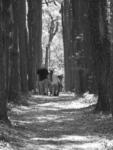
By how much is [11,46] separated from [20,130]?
8.30 m

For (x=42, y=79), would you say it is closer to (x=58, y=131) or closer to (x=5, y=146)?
(x=58, y=131)

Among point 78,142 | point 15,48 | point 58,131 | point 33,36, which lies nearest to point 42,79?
point 33,36

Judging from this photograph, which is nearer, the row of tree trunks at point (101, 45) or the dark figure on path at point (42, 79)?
the row of tree trunks at point (101, 45)

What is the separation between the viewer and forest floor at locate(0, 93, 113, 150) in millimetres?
10414

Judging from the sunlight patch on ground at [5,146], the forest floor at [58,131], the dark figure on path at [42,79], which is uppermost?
the sunlight patch on ground at [5,146]

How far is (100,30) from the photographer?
51.8ft

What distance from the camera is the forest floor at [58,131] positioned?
410 inches

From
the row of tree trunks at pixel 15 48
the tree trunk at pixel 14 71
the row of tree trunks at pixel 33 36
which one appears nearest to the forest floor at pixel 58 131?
the row of tree trunks at pixel 15 48

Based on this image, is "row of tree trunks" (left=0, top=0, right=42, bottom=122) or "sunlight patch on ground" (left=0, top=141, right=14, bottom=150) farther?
"row of tree trunks" (left=0, top=0, right=42, bottom=122)

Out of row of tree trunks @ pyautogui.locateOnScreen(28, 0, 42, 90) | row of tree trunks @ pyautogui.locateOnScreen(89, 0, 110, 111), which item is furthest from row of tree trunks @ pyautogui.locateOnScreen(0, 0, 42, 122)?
row of tree trunks @ pyautogui.locateOnScreen(89, 0, 110, 111)

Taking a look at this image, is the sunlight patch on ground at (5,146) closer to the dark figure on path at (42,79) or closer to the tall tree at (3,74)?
the tall tree at (3,74)

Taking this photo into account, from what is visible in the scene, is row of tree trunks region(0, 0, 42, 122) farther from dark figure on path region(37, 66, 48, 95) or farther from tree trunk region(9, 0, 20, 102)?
dark figure on path region(37, 66, 48, 95)

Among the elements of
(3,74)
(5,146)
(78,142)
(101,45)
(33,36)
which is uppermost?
(101,45)

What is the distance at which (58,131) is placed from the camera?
1320 cm
